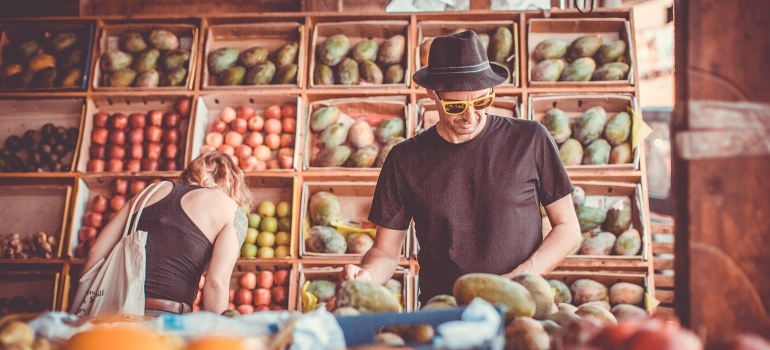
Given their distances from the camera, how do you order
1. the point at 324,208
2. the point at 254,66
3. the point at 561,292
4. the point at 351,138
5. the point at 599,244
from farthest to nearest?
the point at 254,66 < the point at 351,138 < the point at 324,208 < the point at 599,244 < the point at 561,292

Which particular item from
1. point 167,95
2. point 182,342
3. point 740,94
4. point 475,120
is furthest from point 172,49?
point 740,94

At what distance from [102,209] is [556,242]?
3.20m

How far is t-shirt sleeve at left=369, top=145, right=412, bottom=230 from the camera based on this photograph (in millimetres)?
2418

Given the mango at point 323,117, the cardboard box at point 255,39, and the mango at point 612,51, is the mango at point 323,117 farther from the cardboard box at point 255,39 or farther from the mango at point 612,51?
the mango at point 612,51

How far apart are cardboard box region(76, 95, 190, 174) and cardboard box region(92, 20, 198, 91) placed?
0.10 metres

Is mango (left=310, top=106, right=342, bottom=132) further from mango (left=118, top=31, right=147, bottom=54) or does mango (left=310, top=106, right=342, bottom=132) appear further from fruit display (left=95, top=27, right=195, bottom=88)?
mango (left=118, top=31, right=147, bottom=54)

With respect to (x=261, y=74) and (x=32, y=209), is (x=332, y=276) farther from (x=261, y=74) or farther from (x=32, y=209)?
(x=32, y=209)

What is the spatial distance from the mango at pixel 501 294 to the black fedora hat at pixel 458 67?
3.18ft

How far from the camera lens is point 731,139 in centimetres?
104

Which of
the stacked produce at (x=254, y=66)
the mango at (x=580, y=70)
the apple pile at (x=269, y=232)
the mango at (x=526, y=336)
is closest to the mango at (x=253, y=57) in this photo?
the stacked produce at (x=254, y=66)

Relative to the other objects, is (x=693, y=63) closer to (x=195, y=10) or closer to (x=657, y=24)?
(x=195, y=10)

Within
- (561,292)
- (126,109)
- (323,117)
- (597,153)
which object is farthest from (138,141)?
(597,153)

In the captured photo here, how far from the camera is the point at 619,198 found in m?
3.98

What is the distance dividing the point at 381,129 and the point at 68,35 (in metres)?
2.46
